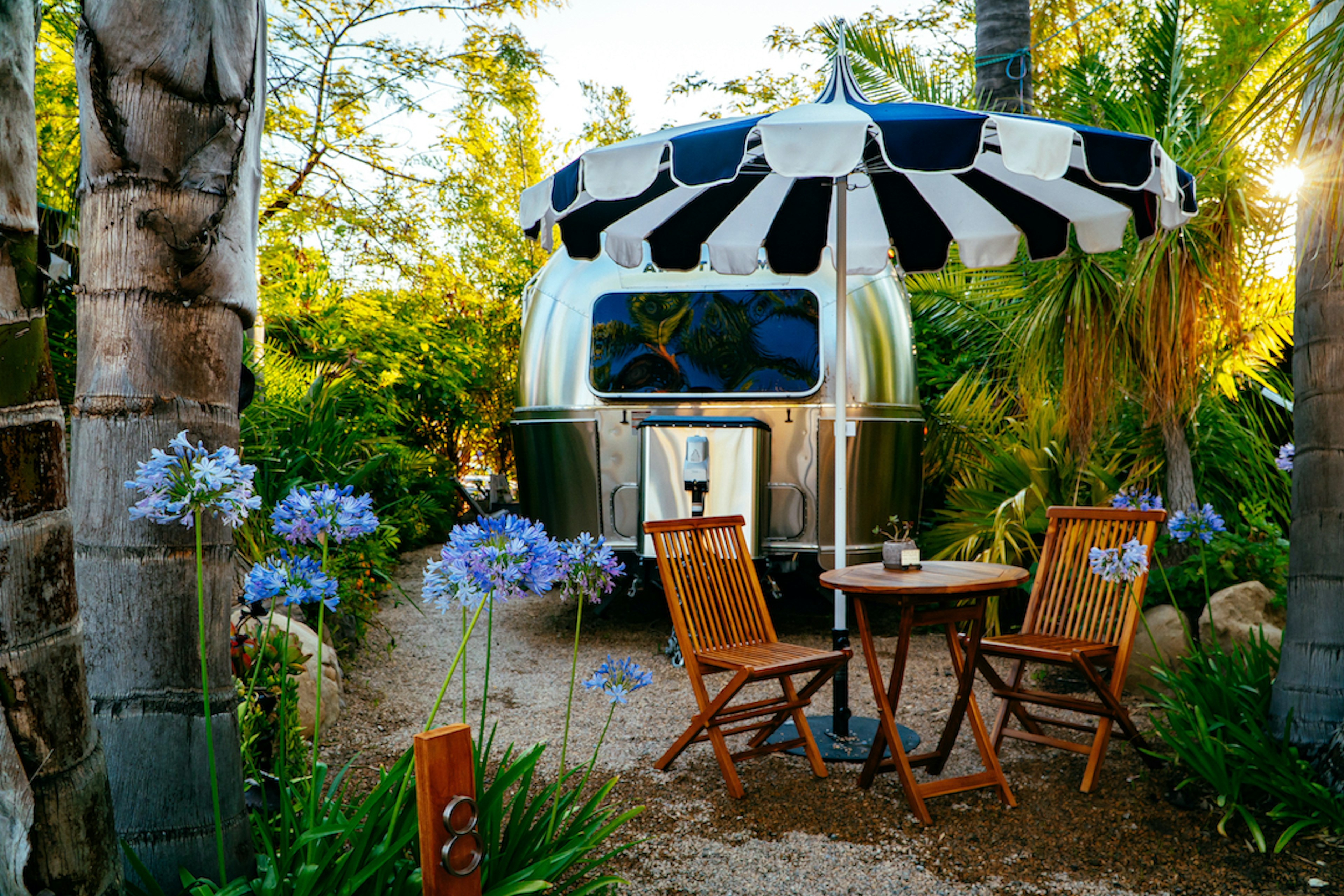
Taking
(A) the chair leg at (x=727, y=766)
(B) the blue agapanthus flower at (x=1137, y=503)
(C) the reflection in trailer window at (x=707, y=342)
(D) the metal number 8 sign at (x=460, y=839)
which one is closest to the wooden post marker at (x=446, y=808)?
(D) the metal number 8 sign at (x=460, y=839)

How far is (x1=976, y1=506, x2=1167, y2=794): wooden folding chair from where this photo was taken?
11.7ft

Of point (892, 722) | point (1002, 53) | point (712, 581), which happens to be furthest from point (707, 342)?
point (1002, 53)

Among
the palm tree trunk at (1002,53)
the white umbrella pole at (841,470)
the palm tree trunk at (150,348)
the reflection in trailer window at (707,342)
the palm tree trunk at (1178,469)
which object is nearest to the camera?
the palm tree trunk at (150,348)

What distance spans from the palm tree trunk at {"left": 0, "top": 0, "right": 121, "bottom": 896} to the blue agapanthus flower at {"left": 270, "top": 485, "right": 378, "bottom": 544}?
0.45 meters

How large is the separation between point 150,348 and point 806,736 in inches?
110

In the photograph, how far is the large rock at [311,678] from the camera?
13.2ft

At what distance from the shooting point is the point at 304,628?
4.65 meters

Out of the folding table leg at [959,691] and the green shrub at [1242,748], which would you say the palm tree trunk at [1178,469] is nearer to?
the green shrub at [1242,748]

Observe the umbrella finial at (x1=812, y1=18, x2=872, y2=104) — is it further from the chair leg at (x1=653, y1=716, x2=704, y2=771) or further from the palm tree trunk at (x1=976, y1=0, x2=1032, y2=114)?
the palm tree trunk at (x1=976, y1=0, x2=1032, y2=114)

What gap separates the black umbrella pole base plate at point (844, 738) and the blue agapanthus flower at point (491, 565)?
2.20 metres

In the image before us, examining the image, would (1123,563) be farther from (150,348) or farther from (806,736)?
(150,348)

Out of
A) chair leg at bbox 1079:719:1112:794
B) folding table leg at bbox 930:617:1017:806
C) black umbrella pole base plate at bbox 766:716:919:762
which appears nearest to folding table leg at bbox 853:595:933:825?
black umbrella pole base plate at bbox 766:716:919:762

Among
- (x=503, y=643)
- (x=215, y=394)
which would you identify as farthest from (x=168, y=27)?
(x=503, y=643)

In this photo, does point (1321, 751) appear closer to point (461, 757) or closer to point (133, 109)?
point (461, 757)
